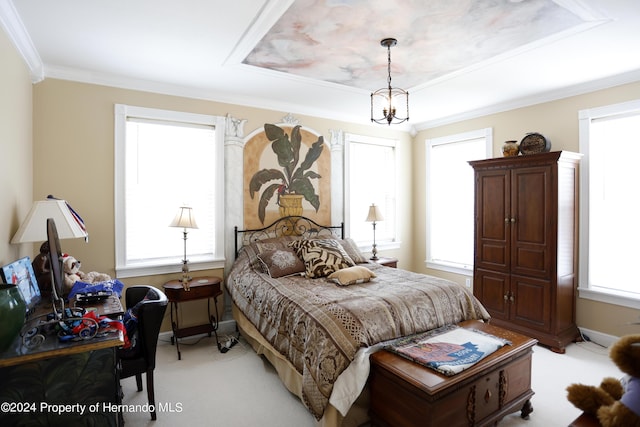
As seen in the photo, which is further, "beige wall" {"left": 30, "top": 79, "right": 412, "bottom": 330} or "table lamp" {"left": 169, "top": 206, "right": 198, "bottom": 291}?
"table lamp" {"left": 169, "top": 206, "right": 198, "bottom": 291}

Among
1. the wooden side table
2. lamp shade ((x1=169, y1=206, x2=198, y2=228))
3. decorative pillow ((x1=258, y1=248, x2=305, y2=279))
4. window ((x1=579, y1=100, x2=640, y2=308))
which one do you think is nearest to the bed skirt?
the wooden side table

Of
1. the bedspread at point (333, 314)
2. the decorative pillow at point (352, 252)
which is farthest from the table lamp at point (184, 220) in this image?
the decorative pillow at point (352, 252)

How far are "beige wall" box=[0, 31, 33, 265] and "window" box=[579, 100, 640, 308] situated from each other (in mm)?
5179

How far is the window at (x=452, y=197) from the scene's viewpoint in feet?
15.8

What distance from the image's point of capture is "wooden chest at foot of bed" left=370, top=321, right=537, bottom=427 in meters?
1.90

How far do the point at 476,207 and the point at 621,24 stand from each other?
7.25ft

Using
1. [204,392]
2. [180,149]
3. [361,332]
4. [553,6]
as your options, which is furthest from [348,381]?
[180,149]

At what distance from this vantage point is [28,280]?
2.22 m

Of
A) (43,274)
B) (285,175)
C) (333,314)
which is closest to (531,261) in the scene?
(333,314)

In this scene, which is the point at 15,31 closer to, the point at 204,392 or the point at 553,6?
the point at 204,392

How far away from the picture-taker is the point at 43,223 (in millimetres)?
2367

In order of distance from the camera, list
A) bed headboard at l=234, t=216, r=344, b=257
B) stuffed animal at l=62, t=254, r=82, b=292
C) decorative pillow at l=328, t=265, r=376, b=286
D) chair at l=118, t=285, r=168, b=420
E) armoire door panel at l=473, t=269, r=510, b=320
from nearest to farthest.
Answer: chair at l=118, t=285, r=168, b=420 → stuffed animal at l=62, t=254, r=82, b=292 → decorative pillow at l=328, t=265, r=376, b=286 → armoire door panel at l=473, t=269, r=510, b=320 → bed headboard at l=234, t=216, r=344, b=257

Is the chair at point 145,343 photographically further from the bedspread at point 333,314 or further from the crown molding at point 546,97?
the crown molding at point 546,97

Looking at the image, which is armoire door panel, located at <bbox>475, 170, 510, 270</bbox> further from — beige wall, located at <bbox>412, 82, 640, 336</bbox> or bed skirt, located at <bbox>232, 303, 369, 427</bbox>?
bed skirt, located at <bbox>232, 303, 369, 427</bbox>
